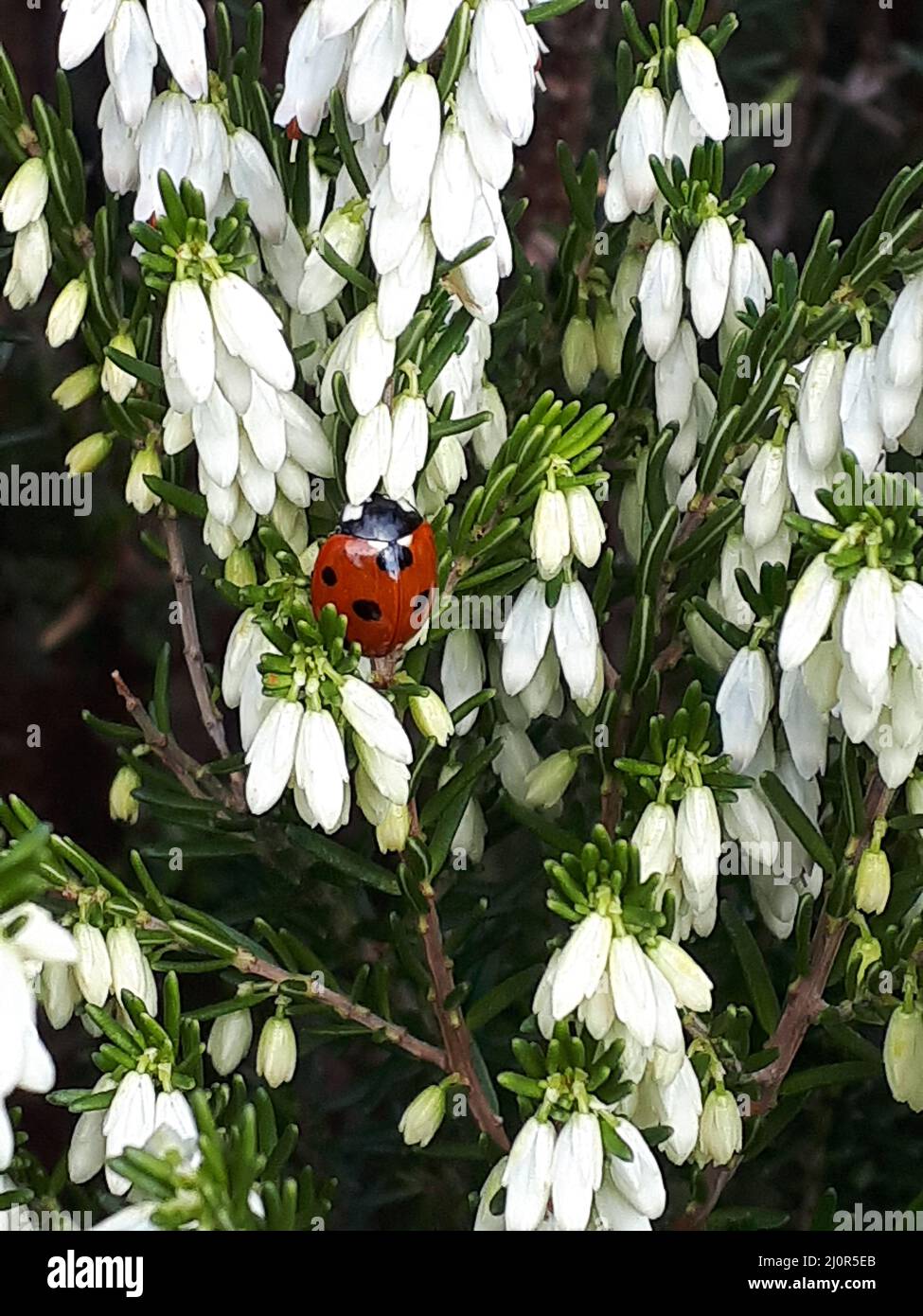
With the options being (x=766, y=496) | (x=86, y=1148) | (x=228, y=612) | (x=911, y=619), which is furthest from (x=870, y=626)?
(x=228, y=612)

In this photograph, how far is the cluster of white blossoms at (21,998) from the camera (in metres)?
0.47

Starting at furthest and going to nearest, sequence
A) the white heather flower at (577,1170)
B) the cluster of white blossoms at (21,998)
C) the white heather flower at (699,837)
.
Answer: the white heather flower at (699,837), the white heather flower at (577,1170), the cluster of white blossoms at (21,998)

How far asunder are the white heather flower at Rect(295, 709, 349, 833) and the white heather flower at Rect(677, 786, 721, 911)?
0.16m

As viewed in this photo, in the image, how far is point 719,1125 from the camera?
750mm

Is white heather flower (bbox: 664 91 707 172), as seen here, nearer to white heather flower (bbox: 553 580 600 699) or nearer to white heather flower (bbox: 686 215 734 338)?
white heather flower (bbox: 686 215 734 338)

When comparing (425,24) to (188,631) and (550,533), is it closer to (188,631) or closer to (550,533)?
(550,533)

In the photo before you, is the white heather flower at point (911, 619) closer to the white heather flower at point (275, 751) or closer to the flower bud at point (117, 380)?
the white heather flower at point (275, 751)

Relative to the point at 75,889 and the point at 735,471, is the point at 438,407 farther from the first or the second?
the point at 75,889

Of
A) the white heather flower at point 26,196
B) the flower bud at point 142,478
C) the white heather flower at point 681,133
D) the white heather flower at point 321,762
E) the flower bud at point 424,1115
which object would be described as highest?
the white heather flower at point 681,133

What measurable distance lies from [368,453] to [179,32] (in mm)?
209

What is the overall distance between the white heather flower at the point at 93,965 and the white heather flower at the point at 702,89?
1.58 feet

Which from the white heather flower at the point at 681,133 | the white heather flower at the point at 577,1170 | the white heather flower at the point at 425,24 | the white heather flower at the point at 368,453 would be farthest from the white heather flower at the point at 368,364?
the white heather flower at the point at 577,1170
